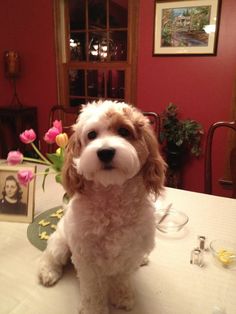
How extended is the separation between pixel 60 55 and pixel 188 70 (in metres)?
1.66

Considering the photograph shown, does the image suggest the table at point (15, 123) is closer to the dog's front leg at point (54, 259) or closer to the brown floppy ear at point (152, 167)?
the dog's front leg at point (54, 259)

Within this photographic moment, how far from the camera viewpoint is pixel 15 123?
3.38m

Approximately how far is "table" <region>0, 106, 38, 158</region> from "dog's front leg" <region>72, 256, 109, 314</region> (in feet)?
8.45

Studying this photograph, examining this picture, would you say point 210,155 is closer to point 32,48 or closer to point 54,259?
point 54,259

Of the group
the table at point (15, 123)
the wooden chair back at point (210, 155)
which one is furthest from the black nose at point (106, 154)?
the table at point (15, 123)

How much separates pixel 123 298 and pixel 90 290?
10 cm

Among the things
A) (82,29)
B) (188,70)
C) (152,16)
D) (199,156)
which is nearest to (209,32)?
(188,70)

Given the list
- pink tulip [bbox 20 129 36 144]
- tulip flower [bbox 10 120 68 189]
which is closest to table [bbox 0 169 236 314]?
tulip flower [bbox 10 120 68 189]

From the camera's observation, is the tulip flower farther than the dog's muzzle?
Yes

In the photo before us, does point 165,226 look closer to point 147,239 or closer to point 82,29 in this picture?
point 147,239

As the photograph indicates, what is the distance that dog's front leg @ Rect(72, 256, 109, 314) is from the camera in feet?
2.52

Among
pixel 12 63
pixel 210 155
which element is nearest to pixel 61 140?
pixel 210 155

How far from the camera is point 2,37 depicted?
3.53 meters

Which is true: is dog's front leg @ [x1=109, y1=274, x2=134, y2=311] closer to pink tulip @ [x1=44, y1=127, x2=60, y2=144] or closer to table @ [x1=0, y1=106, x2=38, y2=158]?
pink tulip @ [x1=44, y1=127, x2=60, y2=144]
